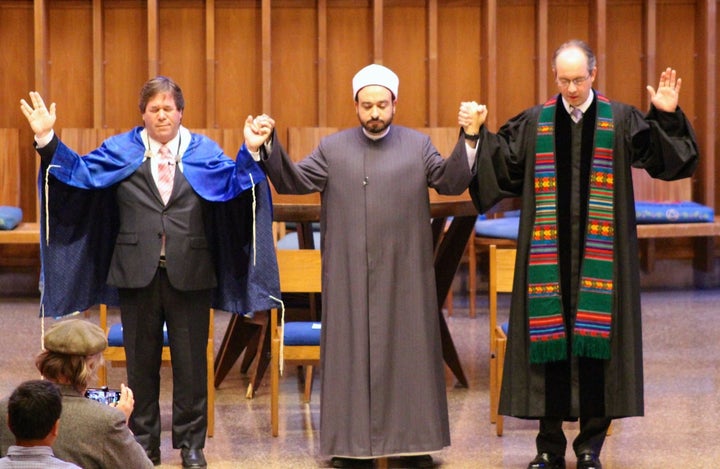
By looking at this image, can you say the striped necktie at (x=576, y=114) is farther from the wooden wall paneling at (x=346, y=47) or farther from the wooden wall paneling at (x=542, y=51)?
the wooden wall paneling at (x=346, y=47)

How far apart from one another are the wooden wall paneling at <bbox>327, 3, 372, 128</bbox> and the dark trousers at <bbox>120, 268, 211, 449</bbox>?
5.24 metres

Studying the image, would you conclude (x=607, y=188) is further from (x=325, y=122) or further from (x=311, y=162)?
(x=325, y=122)

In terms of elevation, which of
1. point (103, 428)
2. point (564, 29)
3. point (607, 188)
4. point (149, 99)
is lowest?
point (103, 428)

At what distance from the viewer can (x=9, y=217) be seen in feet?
29.7

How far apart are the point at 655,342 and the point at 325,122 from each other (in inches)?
134

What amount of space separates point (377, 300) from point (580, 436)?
37.7 inches

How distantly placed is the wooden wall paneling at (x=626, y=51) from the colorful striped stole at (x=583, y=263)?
547 centimetres

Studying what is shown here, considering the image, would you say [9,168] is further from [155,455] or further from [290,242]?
[155,455]

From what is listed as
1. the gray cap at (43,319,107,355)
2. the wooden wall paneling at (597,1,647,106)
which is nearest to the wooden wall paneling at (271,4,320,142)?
the wooden wall paneling at (597,1,647,106)

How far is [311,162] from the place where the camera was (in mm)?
5086

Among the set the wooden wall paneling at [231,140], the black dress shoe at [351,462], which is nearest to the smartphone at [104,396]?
the black dress shoe at [351,462]

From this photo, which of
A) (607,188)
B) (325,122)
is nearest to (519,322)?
(607,188)

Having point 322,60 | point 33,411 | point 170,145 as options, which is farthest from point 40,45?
point 33,411

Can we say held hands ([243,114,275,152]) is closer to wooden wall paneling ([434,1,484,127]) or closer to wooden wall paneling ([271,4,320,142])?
wooden wall paneling ([271,4,320,142])
